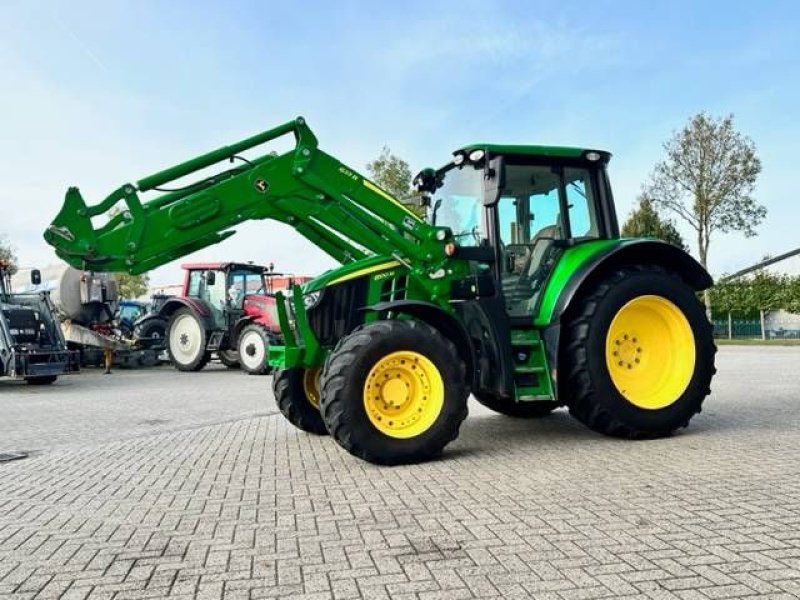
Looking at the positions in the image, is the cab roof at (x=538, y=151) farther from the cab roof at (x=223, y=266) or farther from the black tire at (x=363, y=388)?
the cab roof at (x=223, y=266)

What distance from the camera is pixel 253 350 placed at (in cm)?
1672

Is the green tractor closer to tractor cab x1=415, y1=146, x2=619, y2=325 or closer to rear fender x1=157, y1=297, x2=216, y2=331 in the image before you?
tractor cab x1=415, y1=146, x2=619, y2=325

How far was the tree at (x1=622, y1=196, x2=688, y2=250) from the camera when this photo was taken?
37969 millimetres

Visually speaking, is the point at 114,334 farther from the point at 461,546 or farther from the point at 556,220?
the point at 461,546

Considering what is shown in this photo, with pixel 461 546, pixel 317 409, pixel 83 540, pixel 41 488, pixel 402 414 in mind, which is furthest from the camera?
pixel 317 409

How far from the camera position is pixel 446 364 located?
588 cm

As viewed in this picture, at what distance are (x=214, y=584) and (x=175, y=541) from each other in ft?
2.44

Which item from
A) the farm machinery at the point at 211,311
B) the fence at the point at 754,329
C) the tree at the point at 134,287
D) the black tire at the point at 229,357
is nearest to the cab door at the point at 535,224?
the farm machinery at the point at 211,311

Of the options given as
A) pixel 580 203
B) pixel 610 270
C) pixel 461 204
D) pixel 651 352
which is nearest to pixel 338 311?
pixel 461 204

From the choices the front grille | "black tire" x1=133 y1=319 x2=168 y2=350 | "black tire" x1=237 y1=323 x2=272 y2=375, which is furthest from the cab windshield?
"black tire" x1=133 y1=319 x2=168 y2=350

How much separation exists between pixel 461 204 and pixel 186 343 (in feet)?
42.9

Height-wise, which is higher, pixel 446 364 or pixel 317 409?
pixel 446 364

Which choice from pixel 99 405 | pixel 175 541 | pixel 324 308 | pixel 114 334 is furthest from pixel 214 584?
pixel 114 334

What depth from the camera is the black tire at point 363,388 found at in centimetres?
554
